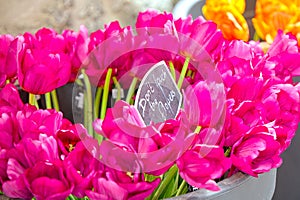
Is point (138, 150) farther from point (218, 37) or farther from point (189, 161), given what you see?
point (218, 37)

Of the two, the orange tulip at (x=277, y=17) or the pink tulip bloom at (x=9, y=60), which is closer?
the pink tulip bloom at (x=9, y=60)

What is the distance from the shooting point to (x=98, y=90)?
43cm

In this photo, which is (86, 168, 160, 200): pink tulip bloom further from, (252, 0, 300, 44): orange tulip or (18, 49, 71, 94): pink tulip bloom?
(252, 0, 300, 44): orange tulip

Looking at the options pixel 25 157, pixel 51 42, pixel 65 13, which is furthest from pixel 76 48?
pixel 65 13

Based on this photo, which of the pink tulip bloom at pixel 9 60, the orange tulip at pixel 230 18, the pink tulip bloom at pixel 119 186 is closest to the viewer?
the pink tulip bloom at pixel 119 186

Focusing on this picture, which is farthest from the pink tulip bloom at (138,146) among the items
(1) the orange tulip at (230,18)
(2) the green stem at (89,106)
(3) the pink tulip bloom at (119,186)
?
(1) the orange tulip at (230,18)

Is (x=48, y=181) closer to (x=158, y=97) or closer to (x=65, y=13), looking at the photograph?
(x=158, y=97)

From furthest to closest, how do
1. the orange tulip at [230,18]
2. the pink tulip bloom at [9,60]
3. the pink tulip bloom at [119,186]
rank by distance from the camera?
1. the orange tulip at [230,18]
2. the pink tulip bloom at [9,60]
3. the pink tulip bloom at [119,186]

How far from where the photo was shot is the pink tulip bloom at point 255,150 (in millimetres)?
324

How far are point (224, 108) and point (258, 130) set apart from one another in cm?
2

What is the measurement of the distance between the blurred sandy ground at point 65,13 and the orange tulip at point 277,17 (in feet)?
0.48

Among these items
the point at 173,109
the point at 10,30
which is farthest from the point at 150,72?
the point at 10,30

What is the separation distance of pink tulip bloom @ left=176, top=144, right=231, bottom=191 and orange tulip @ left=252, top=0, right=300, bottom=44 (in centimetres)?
31

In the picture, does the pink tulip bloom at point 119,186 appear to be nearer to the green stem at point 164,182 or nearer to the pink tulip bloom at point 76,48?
the green stem at point 164,182
